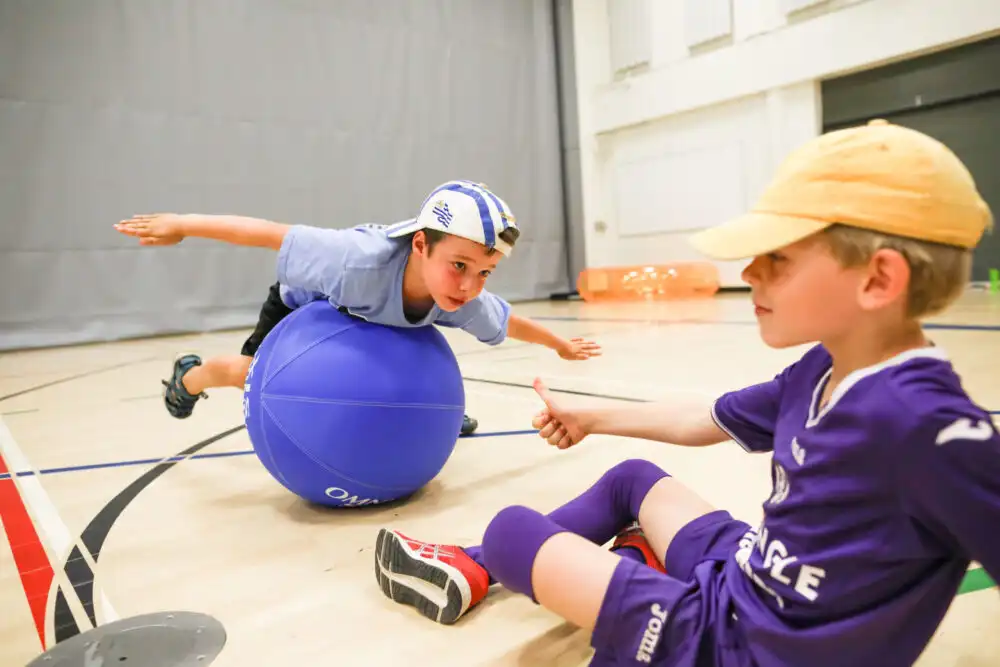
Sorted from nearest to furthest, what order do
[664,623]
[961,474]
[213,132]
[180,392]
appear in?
[961,474], [664,623], [180,392], [213,132]

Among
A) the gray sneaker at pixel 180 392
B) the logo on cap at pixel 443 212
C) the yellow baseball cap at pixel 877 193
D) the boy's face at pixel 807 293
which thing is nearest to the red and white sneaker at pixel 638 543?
the boy's face at pixel 807 293

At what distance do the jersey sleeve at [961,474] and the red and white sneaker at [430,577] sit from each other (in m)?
0.75

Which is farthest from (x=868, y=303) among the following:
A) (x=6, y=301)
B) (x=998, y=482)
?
(x=6, y=301)

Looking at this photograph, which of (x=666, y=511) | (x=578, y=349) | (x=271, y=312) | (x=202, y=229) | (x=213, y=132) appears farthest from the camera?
(x=213, y=132)

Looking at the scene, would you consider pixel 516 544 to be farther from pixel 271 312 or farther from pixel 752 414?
pixel 271 312

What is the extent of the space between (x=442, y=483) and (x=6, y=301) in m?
5.14

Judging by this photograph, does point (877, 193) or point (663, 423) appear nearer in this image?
point (877, 193)

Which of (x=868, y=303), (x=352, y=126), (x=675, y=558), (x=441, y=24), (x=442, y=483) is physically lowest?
(x=442, y=483)

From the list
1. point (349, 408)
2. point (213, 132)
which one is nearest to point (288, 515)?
point (349, 408)

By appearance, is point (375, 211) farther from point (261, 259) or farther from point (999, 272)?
point (999, 272)

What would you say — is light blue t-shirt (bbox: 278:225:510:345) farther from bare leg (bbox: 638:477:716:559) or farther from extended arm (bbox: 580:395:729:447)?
bare leg (bbox: 638:477:716:559)

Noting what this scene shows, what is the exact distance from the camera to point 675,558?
115cm

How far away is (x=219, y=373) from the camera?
2.41 meters

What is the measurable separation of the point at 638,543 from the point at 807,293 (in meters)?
0.59
